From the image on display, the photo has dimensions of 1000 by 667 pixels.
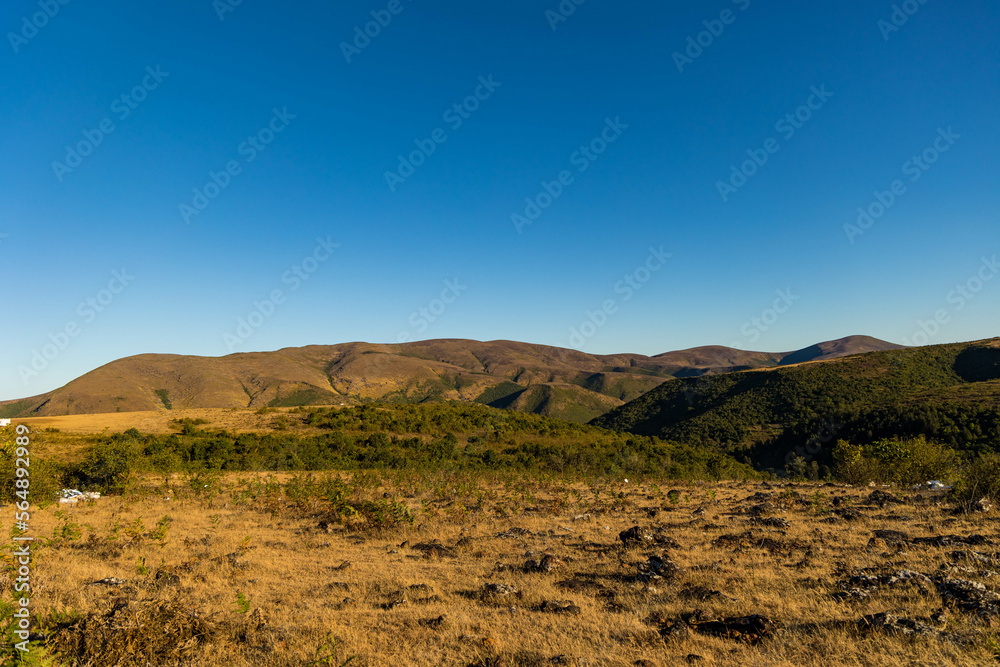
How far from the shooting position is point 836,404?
76.1m

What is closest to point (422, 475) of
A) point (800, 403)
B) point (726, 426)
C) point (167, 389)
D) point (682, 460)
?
point (682, 460)

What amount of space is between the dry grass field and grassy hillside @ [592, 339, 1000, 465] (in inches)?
1962

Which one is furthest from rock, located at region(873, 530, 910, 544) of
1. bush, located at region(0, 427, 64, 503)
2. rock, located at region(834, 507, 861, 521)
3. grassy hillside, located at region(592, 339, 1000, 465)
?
grassy hillside, located at region(592, 339, 1000, 465)

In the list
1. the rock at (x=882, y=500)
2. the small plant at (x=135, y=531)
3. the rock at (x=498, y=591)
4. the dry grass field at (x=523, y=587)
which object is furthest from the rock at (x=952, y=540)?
the small plant at (x=135, y=531)

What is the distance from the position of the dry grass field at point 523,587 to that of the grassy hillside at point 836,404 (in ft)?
163

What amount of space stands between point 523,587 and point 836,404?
88685mm

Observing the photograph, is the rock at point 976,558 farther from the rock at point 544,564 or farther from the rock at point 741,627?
the rock at point 544,564

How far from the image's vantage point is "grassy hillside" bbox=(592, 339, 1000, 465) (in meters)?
53.4

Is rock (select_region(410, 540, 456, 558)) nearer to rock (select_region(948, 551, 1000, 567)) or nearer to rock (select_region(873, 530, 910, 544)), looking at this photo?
rock (select_region(948, 551, 1000, 567))

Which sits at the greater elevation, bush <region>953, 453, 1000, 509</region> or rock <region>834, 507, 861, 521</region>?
bush <region>953, 453, 1000, 509</region>

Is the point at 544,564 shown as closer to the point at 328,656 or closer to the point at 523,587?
the point at 523,587

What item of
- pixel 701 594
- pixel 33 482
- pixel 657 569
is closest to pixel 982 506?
pixel 657 569

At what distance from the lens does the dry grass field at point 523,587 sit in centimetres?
603

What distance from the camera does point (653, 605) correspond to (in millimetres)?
7793
